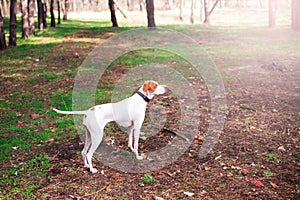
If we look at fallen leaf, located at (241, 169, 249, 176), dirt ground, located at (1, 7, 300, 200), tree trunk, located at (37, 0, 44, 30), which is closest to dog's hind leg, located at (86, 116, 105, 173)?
dirt ground, located at (1, 7, 300, 200)

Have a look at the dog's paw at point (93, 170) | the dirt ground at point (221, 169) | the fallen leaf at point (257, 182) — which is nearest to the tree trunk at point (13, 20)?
the dirt ground at point (221, 169)

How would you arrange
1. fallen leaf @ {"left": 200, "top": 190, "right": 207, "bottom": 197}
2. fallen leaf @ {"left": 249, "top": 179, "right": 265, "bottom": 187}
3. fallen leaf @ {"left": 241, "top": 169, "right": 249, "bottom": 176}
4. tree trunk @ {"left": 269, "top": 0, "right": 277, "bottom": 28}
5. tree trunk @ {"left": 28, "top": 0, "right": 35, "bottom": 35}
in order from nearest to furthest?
fallen leaf @ {"left": 200, "top": 190, "right": 207, "bottom": 197}, fallen leaf @ {"left": 249, "top": 179, "right": 265, "bottom": 187}, fallen leaf @ {"left": 241, "top": 169, "right": 249, "bottom": 176}, tree trunk @ {"left": 28, "top": 0, "right": 35, "bottom": 35}, tree trunk @ {"left": 269, "top": 0, "right": 277, "bottom": 28}

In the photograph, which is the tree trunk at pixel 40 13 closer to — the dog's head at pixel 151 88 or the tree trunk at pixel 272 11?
the tree trunk at pixel 272 11

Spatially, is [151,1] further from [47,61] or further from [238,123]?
[238,123]

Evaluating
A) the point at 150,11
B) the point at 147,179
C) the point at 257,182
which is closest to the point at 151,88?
the point at 147,179

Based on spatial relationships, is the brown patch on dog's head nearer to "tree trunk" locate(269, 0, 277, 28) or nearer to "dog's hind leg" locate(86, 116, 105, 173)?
"dog's hind leg" locate(86, 116, 105, 173)

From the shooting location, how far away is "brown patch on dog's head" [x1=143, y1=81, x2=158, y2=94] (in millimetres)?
5059

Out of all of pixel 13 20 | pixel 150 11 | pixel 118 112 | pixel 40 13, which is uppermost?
pixel 40 13

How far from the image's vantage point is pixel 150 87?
16.6ft

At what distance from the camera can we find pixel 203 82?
10.7 metres

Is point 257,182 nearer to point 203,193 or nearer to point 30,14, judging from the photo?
point 203,193

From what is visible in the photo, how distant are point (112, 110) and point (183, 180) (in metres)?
1.56

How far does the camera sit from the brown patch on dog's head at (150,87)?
506 centimetres

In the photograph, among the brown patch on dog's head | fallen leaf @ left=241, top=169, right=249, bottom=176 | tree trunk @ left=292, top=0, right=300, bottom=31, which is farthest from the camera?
tree trunk @ left=292, top=0, right=300, bottom=31
